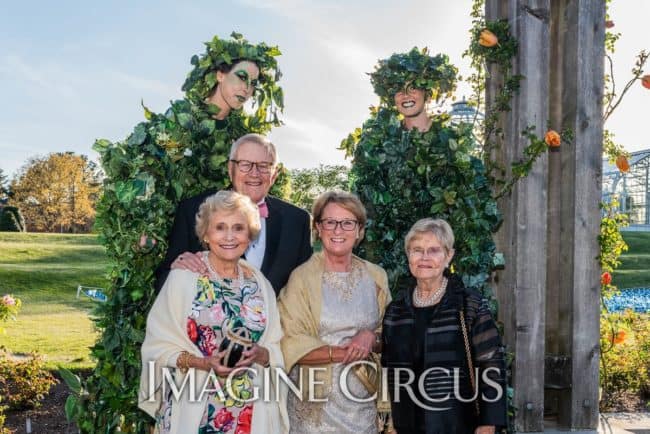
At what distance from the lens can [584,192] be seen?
3754 mm

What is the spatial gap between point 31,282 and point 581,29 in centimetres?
1214

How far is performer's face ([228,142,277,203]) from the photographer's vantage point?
2.42 m

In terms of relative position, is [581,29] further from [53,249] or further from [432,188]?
[53,249]

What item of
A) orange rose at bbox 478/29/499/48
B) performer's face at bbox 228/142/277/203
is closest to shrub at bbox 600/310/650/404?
orange rose at bbox 478/29/499/48

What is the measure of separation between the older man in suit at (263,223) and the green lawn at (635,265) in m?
9.97

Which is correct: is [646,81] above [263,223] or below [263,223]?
above

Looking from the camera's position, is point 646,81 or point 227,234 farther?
point 646,81

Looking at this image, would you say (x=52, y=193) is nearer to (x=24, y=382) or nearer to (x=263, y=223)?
(x=24, y=382)

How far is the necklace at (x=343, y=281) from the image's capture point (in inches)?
91.4

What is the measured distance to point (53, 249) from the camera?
1830 cm

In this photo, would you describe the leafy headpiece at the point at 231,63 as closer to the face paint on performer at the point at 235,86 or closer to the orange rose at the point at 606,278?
the face paint on performer at the point at 235,86

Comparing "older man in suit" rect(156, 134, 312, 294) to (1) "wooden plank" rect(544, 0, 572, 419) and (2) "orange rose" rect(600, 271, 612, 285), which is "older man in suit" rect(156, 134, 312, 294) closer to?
(1) "wooden plank" rect(544, 0, 572, 419)

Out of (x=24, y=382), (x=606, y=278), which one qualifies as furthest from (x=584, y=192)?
(x=24, y=382)

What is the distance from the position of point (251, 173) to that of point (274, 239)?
34cm
